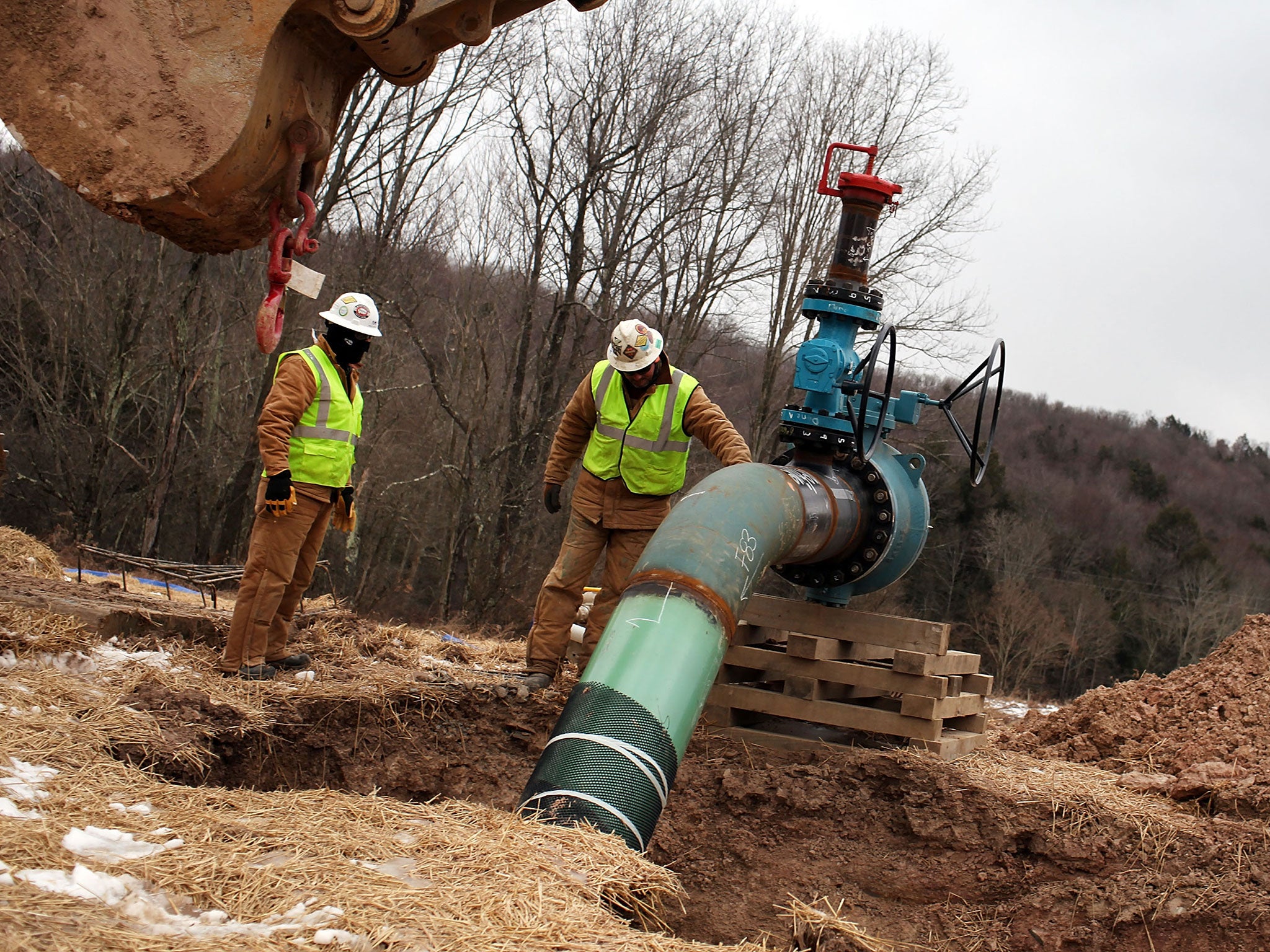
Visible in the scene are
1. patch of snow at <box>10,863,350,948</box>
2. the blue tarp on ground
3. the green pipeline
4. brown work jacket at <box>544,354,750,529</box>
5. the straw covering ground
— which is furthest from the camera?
the blue tarp on ground

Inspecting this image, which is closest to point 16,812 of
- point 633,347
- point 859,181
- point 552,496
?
point 633,347

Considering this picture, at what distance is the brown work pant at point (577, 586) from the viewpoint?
6102mm

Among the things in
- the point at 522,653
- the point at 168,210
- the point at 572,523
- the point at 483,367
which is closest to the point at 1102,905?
the point at 572,523

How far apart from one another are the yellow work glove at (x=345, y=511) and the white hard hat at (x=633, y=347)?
5.71 feet

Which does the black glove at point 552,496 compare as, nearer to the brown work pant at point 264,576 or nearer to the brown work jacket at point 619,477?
the brown work jacket at point 619,477

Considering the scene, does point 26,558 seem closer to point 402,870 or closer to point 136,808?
point 136,808

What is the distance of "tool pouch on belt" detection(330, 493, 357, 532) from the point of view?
20.7 feet

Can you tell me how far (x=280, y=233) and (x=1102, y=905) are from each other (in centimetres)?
426

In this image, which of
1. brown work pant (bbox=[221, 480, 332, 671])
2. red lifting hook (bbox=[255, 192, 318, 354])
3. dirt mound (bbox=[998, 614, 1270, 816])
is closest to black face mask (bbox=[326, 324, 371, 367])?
brown work pant (bbox=[221, 480, 332, 671])

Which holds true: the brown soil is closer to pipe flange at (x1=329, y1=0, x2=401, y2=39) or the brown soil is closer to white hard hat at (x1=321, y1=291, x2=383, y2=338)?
white hard hat at (x1=321, y1=291, x2=383, y2=338)

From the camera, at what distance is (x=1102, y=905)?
15.5 ft

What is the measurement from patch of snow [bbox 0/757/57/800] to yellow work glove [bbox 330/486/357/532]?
9.10 feet

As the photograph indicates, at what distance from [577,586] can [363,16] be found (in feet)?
12.5

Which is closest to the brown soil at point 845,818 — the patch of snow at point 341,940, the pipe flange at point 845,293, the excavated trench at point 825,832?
the excavated trench at point 825,832
